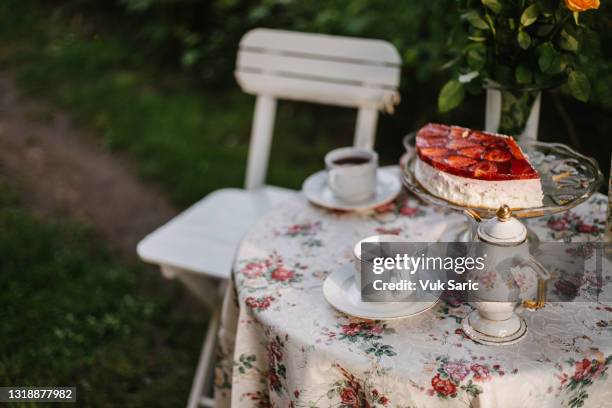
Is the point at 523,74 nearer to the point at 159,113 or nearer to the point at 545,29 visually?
the point at 545,29

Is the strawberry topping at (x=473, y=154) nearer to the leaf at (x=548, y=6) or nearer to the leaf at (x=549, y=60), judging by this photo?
the leaf at (x=549, y=60)

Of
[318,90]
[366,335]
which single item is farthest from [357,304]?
[318,90]

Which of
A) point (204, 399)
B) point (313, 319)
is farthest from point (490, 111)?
point (204, 399)

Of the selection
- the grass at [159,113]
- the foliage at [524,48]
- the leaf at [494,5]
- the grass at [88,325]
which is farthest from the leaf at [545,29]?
the grass at [159,113]

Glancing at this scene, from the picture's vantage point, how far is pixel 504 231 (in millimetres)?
1291

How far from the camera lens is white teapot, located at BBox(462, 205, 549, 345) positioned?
1.29 meters

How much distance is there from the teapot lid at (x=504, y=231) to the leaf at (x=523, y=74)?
0.57 m

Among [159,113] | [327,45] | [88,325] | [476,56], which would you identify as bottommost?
[88,325]

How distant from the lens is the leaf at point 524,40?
1675 millimetres

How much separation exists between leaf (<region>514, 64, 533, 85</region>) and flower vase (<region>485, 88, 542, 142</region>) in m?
0.07

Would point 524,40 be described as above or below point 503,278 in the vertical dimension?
above

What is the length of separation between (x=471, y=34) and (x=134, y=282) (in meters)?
2.38

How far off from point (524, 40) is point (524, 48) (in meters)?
0.02

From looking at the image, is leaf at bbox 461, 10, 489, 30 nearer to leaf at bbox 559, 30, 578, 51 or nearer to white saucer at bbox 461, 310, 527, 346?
leaf at bbox 559, 30, 578, 51
